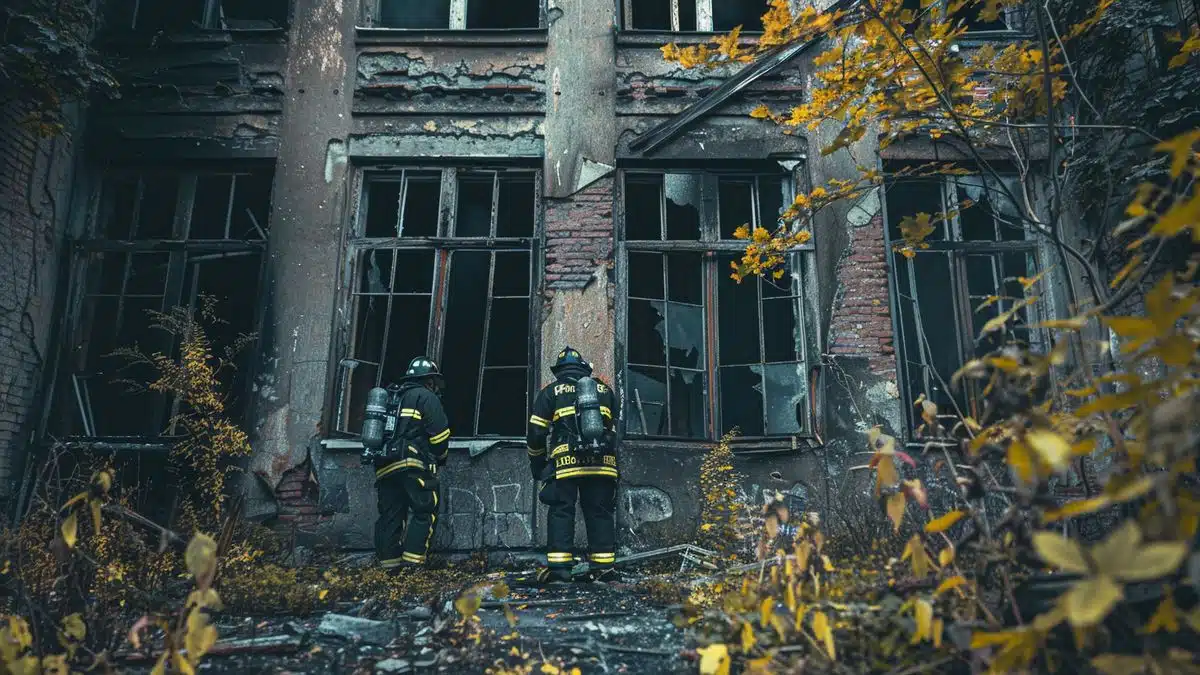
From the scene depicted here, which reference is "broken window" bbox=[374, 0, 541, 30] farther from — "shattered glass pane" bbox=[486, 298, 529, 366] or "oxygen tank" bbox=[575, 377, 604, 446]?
"oxygen tank" bbox=[575, 377, 604, 446]

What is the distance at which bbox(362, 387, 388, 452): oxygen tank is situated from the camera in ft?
20.0

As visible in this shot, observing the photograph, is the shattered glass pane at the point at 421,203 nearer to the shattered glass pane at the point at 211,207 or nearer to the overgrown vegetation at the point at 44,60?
the shattered glass pane at the point at 211,207

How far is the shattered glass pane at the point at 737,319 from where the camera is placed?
7227mm

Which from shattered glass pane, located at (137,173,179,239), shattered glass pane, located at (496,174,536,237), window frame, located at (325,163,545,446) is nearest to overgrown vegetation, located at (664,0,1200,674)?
window frame, located at (325,163,545,446)

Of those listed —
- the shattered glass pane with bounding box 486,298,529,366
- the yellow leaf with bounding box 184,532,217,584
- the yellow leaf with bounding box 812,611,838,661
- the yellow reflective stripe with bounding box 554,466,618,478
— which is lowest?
the yellow leaf with bounding box 812,611,838,661

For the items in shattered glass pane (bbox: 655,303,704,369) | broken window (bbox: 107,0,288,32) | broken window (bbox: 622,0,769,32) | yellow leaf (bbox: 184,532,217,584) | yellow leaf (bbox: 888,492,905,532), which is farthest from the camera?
broken window (bbox: 622,0,769,32)

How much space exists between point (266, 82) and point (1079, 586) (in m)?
7.75

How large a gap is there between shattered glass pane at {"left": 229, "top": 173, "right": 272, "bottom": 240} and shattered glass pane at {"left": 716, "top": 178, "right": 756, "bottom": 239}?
4.09 meters

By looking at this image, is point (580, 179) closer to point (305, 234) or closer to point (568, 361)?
point (568, 361)

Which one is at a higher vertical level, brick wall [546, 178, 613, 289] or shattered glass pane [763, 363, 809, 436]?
brick wall [546, 178, 613, 289]

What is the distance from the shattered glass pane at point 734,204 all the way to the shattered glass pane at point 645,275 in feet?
2.21

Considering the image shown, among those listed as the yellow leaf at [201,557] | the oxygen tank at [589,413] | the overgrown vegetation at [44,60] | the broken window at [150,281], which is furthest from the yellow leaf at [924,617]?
the overgrown vegetation at [44,60]

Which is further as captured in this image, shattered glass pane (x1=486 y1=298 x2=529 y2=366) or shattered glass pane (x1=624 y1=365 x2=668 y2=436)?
shattered glass pane (x1=486 y1=298 x2=529 y2=366)

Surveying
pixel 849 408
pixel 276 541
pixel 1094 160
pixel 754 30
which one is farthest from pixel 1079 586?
pixel 754 30
